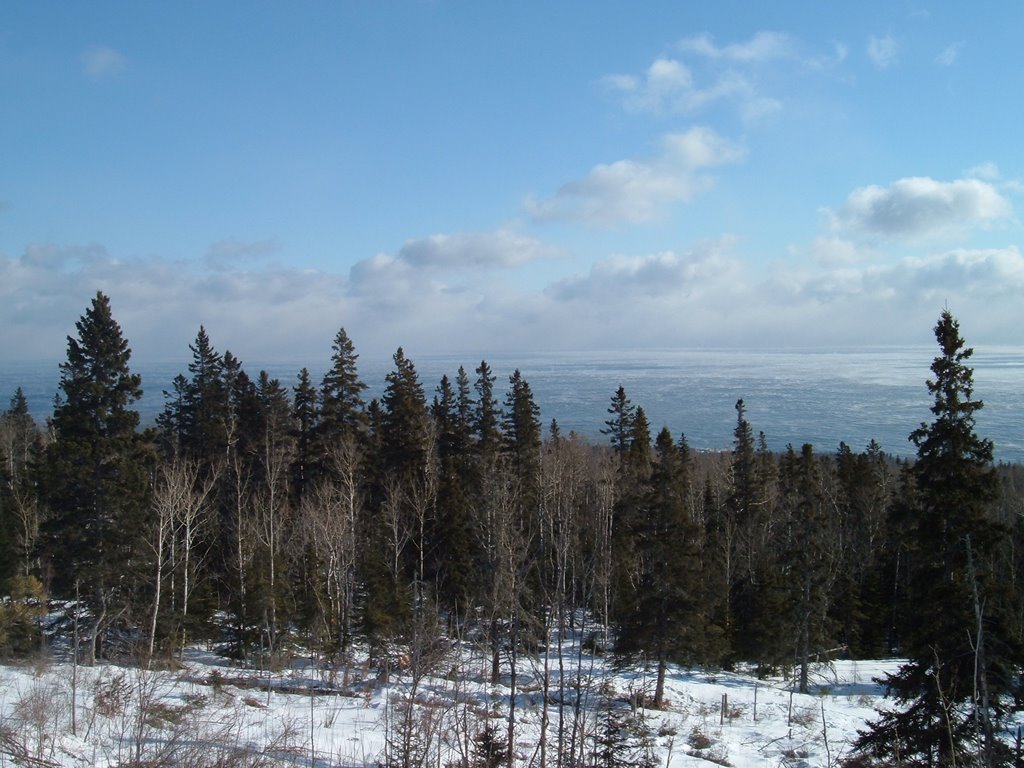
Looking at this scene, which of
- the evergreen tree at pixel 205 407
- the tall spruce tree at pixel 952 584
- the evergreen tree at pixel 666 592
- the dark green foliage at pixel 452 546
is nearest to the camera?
the tall spruce tree at pixel 952 584

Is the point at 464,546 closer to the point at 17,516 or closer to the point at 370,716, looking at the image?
the point at 370,716

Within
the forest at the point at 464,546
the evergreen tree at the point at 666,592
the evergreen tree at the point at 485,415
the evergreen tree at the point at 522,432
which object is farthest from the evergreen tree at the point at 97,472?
the evergreen tree at the point at 522,432

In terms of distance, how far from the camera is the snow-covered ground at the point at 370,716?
11.1 metres

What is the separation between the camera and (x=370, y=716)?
2012 centimetres

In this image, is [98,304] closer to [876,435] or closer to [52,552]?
[52,552]

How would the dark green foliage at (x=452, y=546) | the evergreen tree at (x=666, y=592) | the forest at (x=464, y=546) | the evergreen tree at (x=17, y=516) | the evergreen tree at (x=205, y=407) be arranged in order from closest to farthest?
1. the forest at (x=464, y=546)
2. the evergreen tree at (x=666, y=592)
3. the evergreen tree at (x=17, y=516)
4. the dark green foliage at (x=452, y=546)
5. the evergreen tree at (x=205, y=407)

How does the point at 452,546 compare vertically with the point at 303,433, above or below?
below

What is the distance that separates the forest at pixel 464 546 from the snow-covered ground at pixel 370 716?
1.37 metres

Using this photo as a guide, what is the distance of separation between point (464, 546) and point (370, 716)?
559 inches

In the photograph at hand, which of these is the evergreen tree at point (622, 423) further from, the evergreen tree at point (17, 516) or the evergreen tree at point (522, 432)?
the evergreen tree at point (17, 516)

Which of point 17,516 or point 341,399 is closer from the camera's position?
point 17,516

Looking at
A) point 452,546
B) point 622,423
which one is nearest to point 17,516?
point 452,546

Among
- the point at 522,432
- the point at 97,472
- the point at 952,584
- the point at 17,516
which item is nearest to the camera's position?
the point at 952,584

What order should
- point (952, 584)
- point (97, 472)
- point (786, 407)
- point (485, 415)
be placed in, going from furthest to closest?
point (786, 407), point (485, 415), point (97, 472), point (952, 584)
